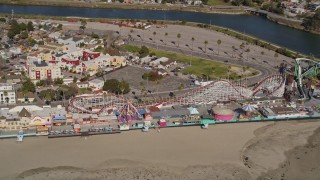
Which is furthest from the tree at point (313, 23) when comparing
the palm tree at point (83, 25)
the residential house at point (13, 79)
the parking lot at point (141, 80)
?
the residential house at point (13, 79)

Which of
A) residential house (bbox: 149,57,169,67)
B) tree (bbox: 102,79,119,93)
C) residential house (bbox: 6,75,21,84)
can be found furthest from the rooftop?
residential house (bbox: 149,57,169,67)

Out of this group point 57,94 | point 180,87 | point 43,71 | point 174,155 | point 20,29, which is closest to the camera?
point 174,155

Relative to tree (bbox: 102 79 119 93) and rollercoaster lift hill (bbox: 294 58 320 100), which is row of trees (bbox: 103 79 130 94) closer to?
tree (bbox: 102 79 119 93)

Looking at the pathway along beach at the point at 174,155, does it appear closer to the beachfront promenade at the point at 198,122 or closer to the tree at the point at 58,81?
the beachfront promenade at the point at 198,122

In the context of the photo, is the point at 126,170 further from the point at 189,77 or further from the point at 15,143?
the point at 189,77

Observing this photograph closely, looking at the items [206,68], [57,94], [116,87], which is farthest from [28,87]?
[206,68]

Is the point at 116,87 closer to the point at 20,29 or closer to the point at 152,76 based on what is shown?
the point at 152,76

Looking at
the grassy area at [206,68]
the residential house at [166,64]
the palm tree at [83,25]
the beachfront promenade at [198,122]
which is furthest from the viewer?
the palm tree at [83,25]
